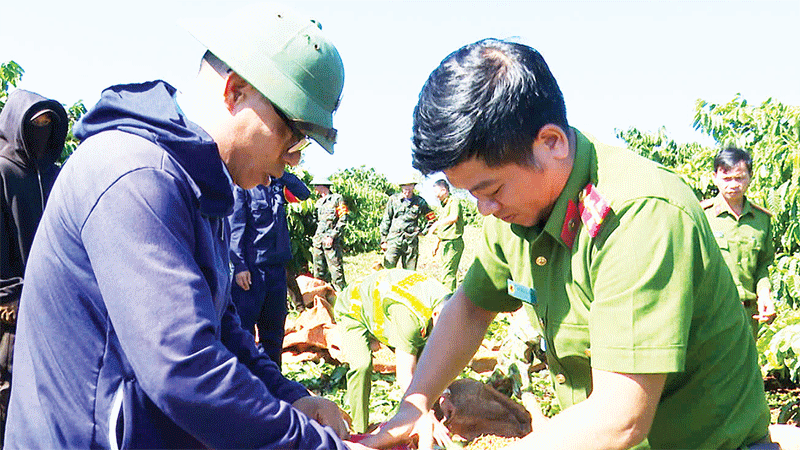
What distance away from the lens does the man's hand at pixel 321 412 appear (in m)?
2.00

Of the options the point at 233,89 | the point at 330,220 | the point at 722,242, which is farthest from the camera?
the point at 330,220

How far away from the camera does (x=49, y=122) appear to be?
13.5ft

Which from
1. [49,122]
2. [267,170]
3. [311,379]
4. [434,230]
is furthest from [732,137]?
[267,170]

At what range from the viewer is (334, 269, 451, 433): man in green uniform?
4.29 meters

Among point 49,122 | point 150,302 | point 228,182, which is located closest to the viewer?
point 150,302

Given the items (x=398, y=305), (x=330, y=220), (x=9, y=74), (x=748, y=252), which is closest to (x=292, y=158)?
(x=398, y=305)

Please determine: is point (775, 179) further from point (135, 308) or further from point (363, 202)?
point (363, 202)

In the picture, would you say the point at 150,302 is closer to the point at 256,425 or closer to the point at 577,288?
the point at 256,425

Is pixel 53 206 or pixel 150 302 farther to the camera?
pixel 53 206

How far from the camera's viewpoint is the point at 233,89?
1537 millimetres

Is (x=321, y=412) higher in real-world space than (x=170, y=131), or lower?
lower

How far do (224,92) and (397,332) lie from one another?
9.78 feet

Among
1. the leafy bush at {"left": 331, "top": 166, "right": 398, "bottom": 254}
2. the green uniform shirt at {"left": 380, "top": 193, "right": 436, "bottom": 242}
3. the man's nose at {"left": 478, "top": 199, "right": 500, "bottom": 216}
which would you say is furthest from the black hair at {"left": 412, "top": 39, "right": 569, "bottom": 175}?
the leafy bush at {"left": 331, "top": 166, "right": 398, "bottom": 254}

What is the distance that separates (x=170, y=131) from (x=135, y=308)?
38cm
